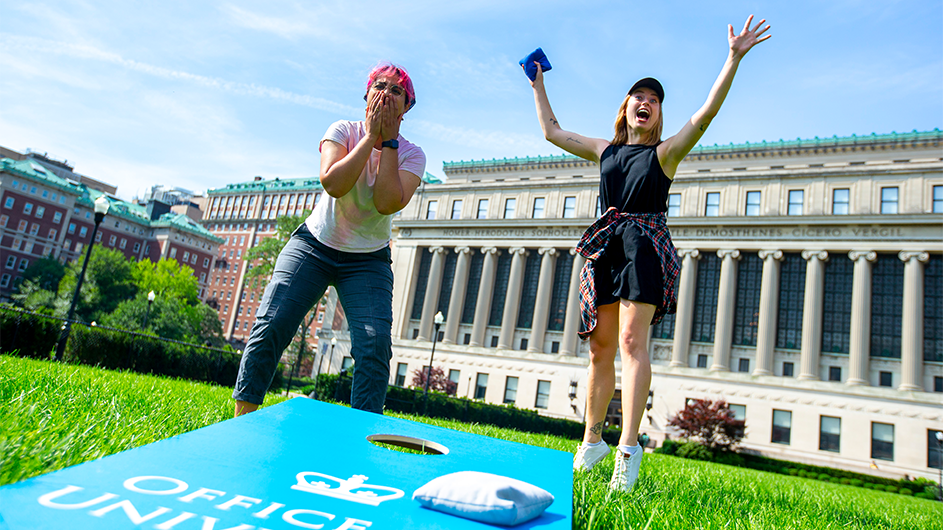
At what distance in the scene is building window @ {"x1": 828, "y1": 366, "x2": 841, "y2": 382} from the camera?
3762cm

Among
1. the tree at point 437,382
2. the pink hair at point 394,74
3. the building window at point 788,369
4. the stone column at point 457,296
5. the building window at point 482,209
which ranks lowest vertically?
the tree at point 437,382

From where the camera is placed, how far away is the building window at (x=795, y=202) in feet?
135

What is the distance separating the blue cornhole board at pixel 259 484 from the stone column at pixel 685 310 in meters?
42.2

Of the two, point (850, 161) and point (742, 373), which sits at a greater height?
point (850, 161)

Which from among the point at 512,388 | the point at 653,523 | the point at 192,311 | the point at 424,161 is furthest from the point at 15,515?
the point at 192,311

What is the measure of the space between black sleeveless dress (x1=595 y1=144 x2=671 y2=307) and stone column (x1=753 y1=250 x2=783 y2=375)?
39.9 metres

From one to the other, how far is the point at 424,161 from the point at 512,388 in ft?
145

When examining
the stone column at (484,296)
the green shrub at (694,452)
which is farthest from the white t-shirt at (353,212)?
the stone column at (484,296)

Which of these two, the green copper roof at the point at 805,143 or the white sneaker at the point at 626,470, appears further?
the green copper roof at the point at 805,143

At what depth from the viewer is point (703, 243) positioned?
4284 centimetres

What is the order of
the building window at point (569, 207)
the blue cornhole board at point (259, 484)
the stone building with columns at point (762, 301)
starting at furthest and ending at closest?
the building window at point (569, 207), the stone building with columns at point (762, 301), the blue cornhole board at point (259, 484)

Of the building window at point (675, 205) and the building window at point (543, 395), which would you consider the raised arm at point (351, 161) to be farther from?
the building window at point (675, 205)

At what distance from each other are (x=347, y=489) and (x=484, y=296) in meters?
48.5

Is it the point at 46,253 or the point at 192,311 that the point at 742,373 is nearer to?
the point at 192,311
